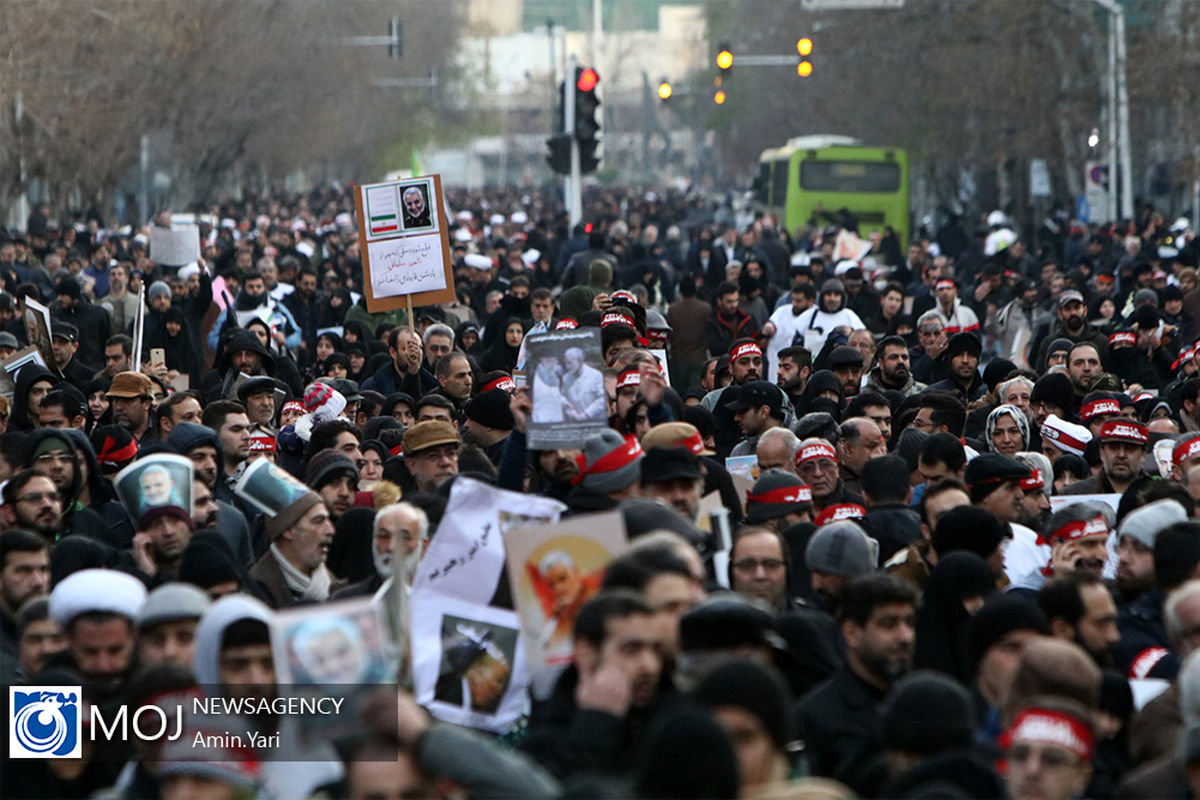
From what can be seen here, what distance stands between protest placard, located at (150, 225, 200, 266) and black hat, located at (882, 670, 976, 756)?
54.7 feet

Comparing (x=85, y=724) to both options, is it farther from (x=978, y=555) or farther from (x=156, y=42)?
(x=156, y=42)

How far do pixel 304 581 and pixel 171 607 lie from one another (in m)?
1.99

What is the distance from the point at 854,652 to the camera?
5949 millimetres

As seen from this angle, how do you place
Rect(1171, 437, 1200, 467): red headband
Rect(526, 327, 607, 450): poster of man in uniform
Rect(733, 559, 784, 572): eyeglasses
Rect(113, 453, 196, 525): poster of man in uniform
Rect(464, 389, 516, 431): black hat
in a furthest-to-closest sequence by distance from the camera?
Rect(464, 389, 516, 431): black hat < Rect(1171, 437, 1200, 467): red headband < Rect(113, 453, 196, 525): poster of man in uniform < Rect(526, 327, 607, 450): poster of man in uniform < Rect(733, 559, 784, 572): eyeglasses

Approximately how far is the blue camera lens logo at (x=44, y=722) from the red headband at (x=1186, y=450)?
17.7 ft

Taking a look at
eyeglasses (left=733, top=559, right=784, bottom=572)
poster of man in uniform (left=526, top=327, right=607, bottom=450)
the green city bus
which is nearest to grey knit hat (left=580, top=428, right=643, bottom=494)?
poster of man in uniform (left=526, top=327, right=607, bottom=450)

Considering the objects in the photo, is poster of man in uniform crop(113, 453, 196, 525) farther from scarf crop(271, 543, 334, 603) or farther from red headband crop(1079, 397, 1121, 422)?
red headband crop(1079, 397, 1121, 422)

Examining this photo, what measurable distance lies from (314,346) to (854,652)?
13.4m

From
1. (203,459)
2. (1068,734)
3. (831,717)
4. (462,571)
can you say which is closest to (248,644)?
(462,571)

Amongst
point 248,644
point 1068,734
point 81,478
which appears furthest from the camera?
point 81,478

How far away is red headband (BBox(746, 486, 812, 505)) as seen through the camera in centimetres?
829

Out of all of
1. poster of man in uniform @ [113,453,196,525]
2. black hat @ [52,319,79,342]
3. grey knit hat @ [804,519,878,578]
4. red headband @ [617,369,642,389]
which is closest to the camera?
grey knit hat @ [804,519,878,578]

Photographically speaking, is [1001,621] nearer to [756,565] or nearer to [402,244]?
[756,565]

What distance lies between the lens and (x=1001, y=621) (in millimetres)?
5824
